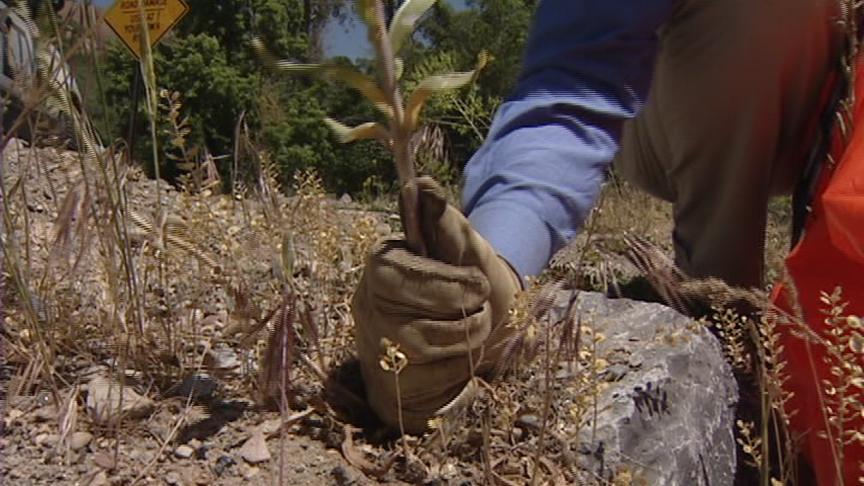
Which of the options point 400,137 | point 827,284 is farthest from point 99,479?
point 827,284

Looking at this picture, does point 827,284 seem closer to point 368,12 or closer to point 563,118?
point 563,118

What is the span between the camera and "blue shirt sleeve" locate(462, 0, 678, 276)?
1005 millimetres

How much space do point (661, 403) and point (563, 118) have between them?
0.31 meters

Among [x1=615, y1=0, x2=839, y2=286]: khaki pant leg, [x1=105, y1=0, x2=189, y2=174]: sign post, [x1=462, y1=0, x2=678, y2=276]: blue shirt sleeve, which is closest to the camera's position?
[x1=105, y1=0, x2=189, y2=174]: sign post

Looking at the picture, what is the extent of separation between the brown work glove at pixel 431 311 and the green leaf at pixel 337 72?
6.9 inches

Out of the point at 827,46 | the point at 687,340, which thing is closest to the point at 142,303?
the point at 687,340

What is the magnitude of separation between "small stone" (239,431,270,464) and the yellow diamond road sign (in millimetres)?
350

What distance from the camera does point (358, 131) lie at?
53cm

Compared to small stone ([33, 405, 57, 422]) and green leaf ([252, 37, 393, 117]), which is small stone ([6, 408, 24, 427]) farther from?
green leaf ([252, 37, 393, 117])

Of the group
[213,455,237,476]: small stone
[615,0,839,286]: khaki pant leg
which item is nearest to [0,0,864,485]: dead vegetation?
[213,455,237,476]: small stone

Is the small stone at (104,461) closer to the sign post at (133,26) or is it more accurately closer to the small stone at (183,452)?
the small stone at (183,452)

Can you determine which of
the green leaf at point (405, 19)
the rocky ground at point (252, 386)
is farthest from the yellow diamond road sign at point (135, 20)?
the green leaf at point (405, 19)

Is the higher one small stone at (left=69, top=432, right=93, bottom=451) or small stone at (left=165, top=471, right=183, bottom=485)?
small stone at (left=69, top=432, right=93, bottom=451)

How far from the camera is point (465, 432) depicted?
0.86 meters
